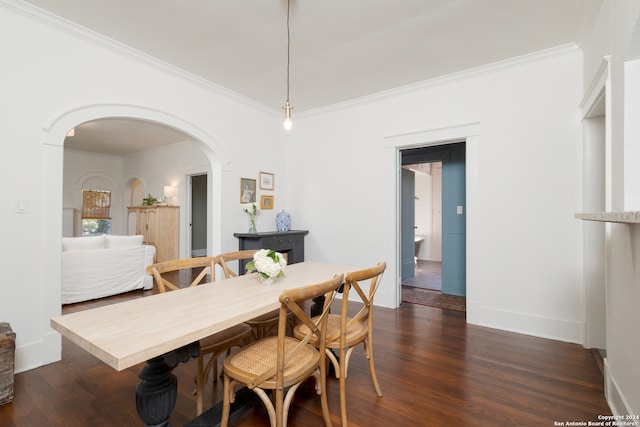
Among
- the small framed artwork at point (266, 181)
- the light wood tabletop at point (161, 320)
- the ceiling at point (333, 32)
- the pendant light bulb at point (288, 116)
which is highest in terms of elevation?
the ceiling at point (333, 32)

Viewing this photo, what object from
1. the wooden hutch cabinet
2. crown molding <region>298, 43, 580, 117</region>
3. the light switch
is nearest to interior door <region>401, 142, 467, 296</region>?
crown molding <region>298, 43, 580, 117</region>

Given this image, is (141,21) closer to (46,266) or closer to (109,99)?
(109,99)

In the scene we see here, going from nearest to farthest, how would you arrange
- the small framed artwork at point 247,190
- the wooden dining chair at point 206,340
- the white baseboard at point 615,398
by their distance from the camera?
the white baseboard at point 615,398 → the wooden dining chair at point 206,340 → the small framed artwork at point 247,190

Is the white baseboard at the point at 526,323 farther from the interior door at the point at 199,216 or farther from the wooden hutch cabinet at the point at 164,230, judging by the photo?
the interior door at the point at 199,216

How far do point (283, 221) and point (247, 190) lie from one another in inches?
28.9

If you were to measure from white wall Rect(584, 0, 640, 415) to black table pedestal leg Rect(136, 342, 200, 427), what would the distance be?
83.8 inches

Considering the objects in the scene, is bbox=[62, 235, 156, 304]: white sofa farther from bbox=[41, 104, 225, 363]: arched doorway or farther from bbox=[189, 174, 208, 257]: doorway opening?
bbox=[189, 174, 208, 257]: doorway opening

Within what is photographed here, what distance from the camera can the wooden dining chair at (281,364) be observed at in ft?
4.43

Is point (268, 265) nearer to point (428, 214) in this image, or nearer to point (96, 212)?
point (428, 214)

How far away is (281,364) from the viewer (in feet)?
4.50

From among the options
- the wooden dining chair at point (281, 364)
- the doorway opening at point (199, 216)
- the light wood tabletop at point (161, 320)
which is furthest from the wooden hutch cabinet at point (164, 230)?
the wooden dining chair at point (281, 364)

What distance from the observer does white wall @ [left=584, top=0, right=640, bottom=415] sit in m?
1.48

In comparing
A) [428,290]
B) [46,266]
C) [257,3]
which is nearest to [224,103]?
[257,3]

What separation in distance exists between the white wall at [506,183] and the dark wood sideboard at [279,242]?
2.82 ft
